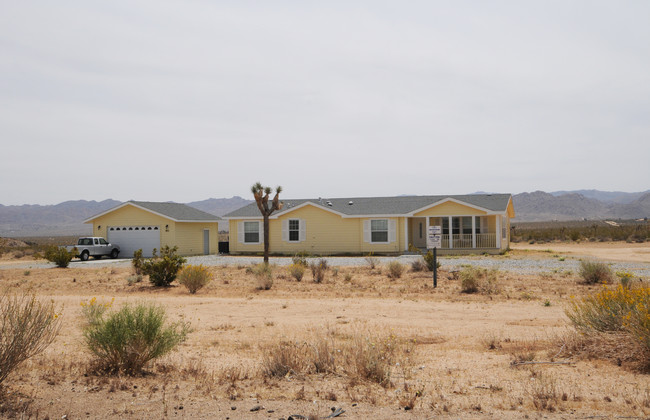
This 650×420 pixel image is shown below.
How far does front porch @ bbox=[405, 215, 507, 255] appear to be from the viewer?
1371 inches

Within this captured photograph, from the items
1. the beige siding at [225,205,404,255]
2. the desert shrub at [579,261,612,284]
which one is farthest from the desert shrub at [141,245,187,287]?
the beige siding at [225,205,404,255]

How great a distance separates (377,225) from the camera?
36.7 metres

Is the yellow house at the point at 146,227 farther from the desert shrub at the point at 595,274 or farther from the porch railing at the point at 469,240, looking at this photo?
the desert shrub at the point at 595,274

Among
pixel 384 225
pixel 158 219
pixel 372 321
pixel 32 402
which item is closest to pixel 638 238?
pixel 384 225

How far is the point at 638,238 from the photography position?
49625 millimetres

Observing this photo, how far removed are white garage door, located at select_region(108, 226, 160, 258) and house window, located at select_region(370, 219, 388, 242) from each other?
13.8 metres

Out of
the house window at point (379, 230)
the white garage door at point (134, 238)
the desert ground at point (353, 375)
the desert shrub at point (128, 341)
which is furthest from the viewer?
the white garage door at point (134, 238)

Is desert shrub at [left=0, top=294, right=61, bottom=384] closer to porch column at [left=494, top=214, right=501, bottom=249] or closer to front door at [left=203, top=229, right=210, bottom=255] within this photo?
porch column at [left=494, top=214, right=501, bottom=249]

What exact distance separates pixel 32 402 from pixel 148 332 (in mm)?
1801

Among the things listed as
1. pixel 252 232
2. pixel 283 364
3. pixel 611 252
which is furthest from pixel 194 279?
pixel 611 252

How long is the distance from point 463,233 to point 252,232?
14.0 metres

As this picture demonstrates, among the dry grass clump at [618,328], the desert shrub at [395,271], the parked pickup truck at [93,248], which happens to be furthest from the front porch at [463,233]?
the dry grass clump at [618,328]

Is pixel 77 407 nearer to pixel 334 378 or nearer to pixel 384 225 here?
pixel 334 378

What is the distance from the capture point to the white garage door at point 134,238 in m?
37.5
